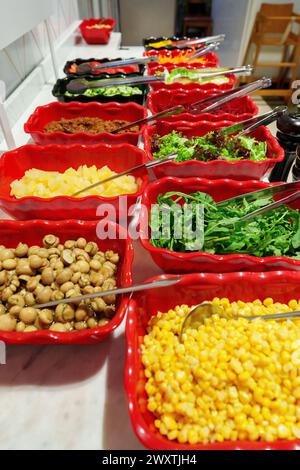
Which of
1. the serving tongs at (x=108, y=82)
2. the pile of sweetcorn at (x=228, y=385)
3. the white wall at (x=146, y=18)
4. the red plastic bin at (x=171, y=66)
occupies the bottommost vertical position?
the white wall at (x=146, y=18)

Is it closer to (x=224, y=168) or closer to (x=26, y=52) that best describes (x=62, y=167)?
(x=224, y=168)

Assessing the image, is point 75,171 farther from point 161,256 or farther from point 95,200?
point 161,256

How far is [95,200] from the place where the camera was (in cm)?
122

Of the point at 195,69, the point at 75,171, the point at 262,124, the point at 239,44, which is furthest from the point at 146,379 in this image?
the point at 239,44

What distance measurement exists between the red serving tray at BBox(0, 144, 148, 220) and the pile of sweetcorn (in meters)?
0.62

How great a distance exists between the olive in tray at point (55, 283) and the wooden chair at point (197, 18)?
268 inches

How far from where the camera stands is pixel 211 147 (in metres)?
1.57

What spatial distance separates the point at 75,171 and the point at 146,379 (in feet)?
3.26

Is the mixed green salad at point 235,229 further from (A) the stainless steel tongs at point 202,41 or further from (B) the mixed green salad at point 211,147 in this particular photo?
(A) the stainless steel tongs at point 202,41

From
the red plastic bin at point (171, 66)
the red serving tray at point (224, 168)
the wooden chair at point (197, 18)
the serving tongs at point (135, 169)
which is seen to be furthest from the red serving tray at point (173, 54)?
the wooden chair at point (197, 18)

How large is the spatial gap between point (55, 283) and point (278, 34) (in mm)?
5684

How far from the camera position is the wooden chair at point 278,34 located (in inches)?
184

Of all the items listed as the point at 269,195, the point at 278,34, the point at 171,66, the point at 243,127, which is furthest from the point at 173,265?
the point at 278,34

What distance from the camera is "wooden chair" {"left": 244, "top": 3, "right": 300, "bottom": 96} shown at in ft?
15.3
